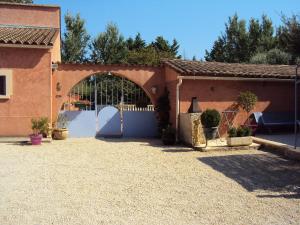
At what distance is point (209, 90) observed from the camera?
51.5 ft

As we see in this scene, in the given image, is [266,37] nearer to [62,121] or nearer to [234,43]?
[234,43]

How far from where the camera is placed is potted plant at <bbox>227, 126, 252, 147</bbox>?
1262 centimetres

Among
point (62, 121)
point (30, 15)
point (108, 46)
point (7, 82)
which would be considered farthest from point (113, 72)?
point (108, 46)

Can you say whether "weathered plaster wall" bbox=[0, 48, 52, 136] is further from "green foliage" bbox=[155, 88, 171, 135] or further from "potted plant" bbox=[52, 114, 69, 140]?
"green foliage" bbox=[155, 88, 171, 135]

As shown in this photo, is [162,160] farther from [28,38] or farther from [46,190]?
[28,38]

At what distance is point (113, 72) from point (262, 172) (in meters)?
9.65

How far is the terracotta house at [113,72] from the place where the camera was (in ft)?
48.5

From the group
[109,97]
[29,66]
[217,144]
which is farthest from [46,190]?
[109,97]

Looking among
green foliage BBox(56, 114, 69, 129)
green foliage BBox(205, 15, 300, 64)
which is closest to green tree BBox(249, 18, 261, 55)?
green foliage BBox(205, 15, 300, 64)

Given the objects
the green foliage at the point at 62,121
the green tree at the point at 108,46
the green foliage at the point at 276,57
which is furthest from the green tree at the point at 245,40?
the green foliage at the point at 62,121

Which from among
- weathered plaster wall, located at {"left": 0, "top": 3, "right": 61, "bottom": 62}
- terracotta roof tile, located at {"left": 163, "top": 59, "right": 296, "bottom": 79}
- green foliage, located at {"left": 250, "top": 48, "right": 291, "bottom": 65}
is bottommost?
terracotta roof tile, located at {"left": 163, "top": 59, "right": 296, "bottom": 79}

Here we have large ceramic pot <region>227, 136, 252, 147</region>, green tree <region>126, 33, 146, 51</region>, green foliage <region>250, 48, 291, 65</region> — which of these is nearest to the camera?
large ceramic pot <region>227, 136, 252, 147</region>

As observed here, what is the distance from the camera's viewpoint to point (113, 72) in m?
16.8

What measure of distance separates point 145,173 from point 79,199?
2751 millimetres
